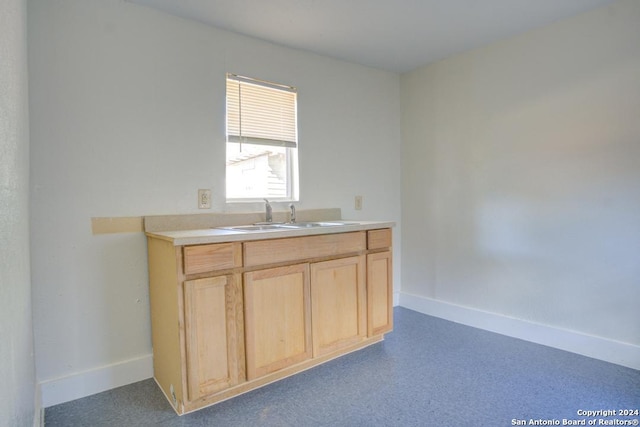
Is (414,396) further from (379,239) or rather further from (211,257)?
(211,257)

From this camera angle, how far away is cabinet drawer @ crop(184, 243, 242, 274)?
71.7 inches

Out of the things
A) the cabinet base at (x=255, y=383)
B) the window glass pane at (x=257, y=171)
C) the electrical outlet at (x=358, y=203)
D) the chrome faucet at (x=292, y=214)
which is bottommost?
the cabinet base at (x=255, y=383)

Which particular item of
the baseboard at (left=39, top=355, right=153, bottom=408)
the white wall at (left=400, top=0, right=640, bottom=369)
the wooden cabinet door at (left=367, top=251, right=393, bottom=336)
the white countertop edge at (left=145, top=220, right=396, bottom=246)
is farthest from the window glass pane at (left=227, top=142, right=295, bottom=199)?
the white wall at (left=400, top=0, right=640, bottom=369)

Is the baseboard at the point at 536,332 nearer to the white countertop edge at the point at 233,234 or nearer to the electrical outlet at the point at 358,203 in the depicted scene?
the electrical outlet at the point at 358,203

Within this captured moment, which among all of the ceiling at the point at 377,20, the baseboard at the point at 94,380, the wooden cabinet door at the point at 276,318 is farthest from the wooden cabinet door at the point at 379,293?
the ceiling at the point at 377,20

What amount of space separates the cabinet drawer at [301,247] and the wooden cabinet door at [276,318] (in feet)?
0.22

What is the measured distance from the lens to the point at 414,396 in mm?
1998

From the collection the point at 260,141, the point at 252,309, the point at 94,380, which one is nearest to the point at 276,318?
the point at 252,309

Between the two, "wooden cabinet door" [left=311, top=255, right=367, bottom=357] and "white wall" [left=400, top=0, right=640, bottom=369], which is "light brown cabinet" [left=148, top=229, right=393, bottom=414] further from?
"white wall" [left=400, top=0, right=640, bottom=369]

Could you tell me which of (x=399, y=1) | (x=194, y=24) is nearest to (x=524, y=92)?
(x=399, y=1)

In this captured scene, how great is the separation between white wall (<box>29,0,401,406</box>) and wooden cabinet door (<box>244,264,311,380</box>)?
722 millimetres

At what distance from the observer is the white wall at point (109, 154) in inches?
77.5

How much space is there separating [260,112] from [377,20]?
1.03 meters

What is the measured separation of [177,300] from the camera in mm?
1811
